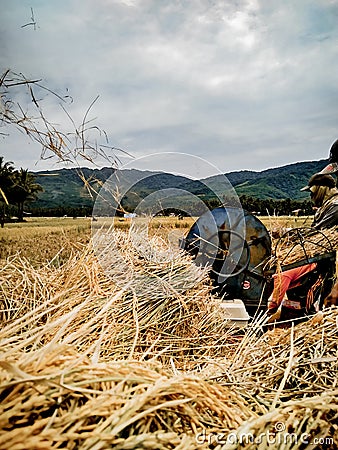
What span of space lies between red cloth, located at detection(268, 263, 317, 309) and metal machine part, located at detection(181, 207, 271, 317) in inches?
3.8

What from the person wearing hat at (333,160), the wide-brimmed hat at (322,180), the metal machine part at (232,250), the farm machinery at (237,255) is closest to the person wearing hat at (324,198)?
the wide-brimmed hat at (322,180)

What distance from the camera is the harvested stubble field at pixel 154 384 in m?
0.79

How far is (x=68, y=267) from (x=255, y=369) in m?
1.50

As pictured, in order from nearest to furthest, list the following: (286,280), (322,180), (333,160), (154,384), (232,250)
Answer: (154,384), (232,250), (286,280), (333,160), (322,180)

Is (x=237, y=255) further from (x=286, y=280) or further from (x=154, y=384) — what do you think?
(x=154, y=384)

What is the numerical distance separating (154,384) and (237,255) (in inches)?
79.7

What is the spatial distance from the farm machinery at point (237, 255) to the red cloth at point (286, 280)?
0.05 metres

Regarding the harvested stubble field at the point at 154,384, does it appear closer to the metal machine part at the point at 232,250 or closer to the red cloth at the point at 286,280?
the metal machine part at the point at 232,250

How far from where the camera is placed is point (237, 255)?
2879mm

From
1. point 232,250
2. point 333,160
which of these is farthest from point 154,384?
point 333,160

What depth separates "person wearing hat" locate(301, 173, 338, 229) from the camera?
3789 mm

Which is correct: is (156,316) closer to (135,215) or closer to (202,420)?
(135,215)

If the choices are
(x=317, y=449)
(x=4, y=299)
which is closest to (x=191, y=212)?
(x=4, y=299)

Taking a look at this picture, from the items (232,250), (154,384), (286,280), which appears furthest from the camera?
(286,280)
